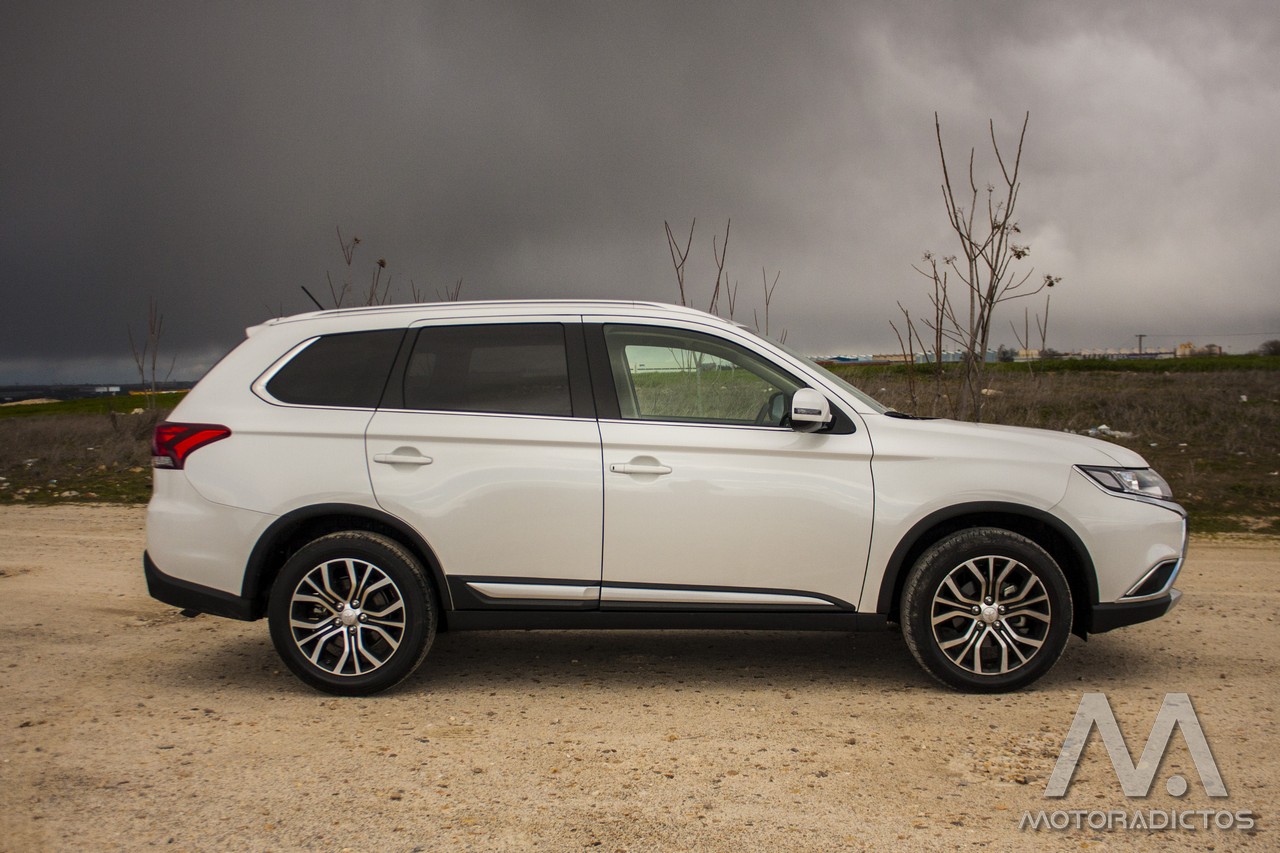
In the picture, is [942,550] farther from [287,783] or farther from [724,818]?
[287,783]

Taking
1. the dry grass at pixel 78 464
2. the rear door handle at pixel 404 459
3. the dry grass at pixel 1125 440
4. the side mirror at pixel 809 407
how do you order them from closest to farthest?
the side mirror at pixel 809 407 < the rear door handle at pixel 404 459 < the dry grass at pixel 1125 440 < the dry grass at pixel 78 464

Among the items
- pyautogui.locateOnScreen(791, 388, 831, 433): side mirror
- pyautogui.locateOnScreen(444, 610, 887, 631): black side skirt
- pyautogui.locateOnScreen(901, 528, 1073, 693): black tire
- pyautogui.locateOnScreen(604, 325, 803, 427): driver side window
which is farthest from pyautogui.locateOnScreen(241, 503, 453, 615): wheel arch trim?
pyautogui.locateOnScreen(901, 528, 1073, 693): black tire

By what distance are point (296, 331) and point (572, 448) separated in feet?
5.45

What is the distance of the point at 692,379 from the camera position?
16.7ft

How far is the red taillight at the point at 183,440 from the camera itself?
491 cm

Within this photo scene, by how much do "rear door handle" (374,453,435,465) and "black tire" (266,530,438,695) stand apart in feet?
1.23

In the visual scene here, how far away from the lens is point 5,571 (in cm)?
827

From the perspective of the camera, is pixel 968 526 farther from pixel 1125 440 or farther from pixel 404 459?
pixel 1125 440

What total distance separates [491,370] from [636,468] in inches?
36.3

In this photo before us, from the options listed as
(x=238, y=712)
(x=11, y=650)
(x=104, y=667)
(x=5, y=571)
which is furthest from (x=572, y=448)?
(x=5, y=571)

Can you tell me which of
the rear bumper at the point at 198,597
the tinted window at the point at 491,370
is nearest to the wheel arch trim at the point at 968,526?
the tinted window at the point at 491,370

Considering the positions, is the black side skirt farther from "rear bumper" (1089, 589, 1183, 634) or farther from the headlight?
the headlight

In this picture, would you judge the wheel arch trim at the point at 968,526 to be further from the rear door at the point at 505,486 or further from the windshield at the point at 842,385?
the rear door at the point at 505,486

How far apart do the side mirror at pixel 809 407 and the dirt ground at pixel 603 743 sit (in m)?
1.38
